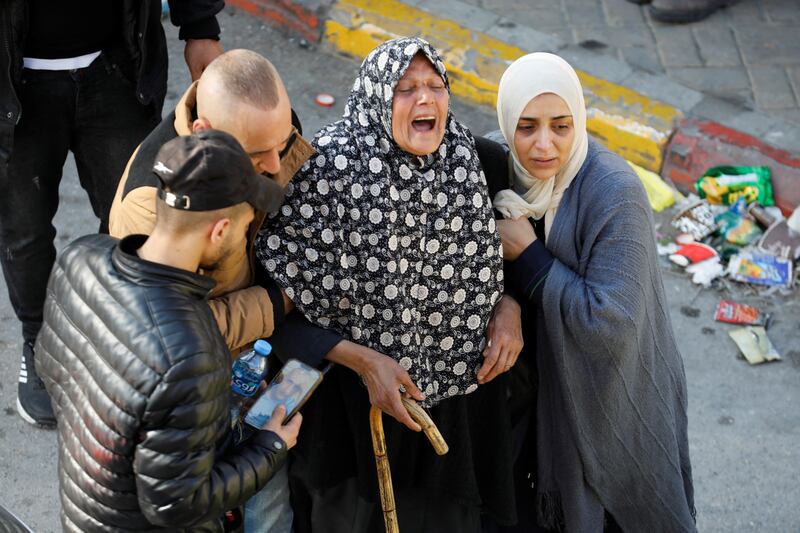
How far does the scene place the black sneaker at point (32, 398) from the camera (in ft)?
12.9

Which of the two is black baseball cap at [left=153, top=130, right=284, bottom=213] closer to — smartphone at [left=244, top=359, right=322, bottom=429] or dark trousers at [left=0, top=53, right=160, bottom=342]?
smartphone at [left=244, top=359, right=322, bottom=429]

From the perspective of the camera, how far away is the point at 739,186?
5062 millimetres

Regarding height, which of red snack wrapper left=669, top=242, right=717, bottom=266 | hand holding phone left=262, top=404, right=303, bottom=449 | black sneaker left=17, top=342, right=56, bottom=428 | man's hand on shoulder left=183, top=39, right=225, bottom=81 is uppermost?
man's hand on shoulder left=183, top=39, right=225, bottom=81

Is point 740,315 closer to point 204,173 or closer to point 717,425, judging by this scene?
point 717,425

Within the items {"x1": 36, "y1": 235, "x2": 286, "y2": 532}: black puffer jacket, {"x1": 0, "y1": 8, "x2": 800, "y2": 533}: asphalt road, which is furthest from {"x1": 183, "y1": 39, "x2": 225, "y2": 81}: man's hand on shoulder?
{"x1": 0, "y1": 8, "x2": 800, "y2": 533}: asphalt road

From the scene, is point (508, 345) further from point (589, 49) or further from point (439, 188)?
point (589, 49)

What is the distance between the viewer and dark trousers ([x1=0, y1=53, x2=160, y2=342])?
342 centimetres

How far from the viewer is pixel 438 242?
2.72 metres

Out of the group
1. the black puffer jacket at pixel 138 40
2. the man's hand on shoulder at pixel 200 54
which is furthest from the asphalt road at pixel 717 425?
the man's hand on shoulder at pixel 200 54

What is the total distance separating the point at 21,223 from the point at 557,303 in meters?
1.86

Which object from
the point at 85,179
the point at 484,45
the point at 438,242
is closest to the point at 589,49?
the point at 484,45

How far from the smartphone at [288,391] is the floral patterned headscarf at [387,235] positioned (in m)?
0.15

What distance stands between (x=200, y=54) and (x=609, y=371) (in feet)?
5.59

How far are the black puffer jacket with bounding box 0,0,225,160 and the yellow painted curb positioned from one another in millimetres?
2429
